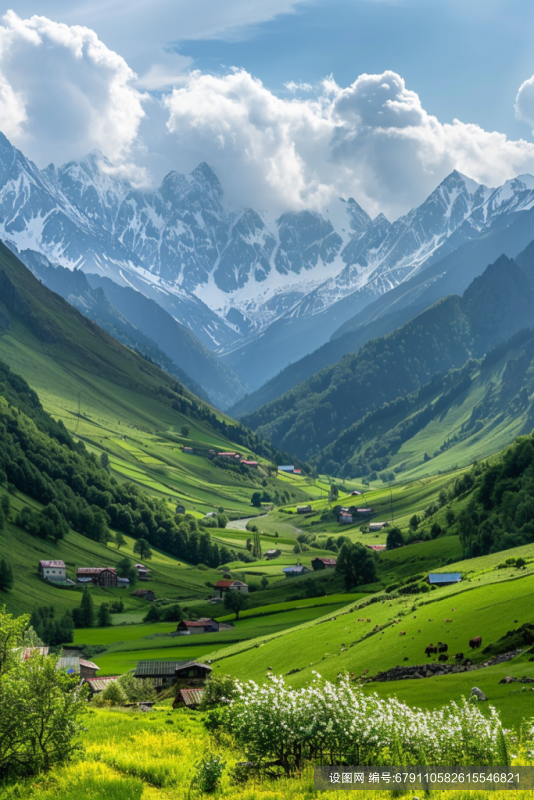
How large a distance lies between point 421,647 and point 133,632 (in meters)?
105

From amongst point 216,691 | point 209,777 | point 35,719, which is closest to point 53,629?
point 216,691

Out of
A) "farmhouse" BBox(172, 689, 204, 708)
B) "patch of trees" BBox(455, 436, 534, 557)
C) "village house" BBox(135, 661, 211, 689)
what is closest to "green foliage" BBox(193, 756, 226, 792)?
"farmhouse" BBox(172, 689, 204, 708)

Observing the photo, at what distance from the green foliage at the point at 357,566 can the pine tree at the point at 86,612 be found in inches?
2384

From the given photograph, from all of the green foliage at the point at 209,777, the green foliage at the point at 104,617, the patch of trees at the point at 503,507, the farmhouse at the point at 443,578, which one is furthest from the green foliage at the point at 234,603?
the green foliage at the point at 209,777

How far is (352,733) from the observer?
3127 centimetres

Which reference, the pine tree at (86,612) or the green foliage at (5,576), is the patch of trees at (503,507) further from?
the green foliage at (5,576)

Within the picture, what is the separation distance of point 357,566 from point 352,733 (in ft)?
490

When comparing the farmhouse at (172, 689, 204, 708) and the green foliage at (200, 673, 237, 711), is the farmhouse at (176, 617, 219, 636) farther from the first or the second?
the green foliage at (200, 673, 237, 711)

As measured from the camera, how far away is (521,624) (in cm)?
7100

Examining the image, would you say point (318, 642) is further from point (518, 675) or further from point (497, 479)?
point (497, 479)

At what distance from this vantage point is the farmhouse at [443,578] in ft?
399

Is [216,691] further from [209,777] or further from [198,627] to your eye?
[198,627]

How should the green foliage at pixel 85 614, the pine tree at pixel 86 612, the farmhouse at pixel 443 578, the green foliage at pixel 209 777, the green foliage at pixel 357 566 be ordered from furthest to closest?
the pine tree at pixel 86 612 → the green foliage at pixel 85 614 → the green foliage at pixel 357 566 → the farmhouse at pixel 443 578 → the green foliage at pixel 209 777

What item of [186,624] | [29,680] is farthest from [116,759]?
[186,624]
